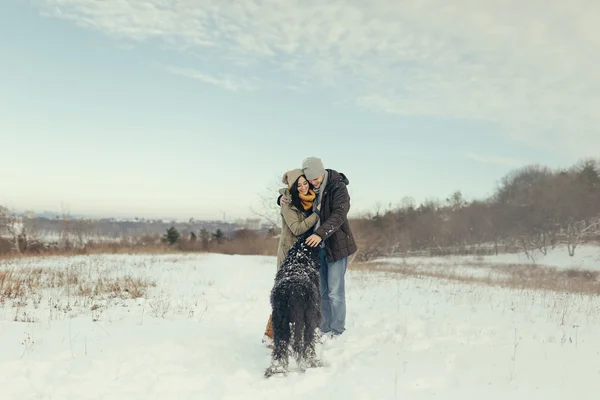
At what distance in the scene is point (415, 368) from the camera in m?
3.62

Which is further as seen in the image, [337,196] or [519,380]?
[337,196]

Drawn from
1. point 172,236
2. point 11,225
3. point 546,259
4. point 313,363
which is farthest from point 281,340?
point 546,259

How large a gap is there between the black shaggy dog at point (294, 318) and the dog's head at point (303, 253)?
0.18 metres

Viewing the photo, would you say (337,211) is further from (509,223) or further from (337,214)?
(509,223)

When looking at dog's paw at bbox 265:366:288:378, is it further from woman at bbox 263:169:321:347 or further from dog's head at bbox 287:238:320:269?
woman at bbox 263:169:321:347

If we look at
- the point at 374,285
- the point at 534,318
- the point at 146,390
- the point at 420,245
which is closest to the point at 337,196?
the point at 146,390

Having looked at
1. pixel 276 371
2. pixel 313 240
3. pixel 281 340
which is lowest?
pixel 276 371

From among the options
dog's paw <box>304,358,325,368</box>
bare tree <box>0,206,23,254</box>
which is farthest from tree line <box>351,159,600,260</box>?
dog's paw <box>304,358,325,368</box>

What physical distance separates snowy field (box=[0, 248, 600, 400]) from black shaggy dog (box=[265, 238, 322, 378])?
0.57 ft

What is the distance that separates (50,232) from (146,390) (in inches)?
1432

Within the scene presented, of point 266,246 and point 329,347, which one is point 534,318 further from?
point 266,246

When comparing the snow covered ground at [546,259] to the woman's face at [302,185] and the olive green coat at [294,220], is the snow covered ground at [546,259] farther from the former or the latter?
the woman's face at [302,185]

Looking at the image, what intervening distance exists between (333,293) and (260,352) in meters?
1.11

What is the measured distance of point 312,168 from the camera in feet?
14.2
